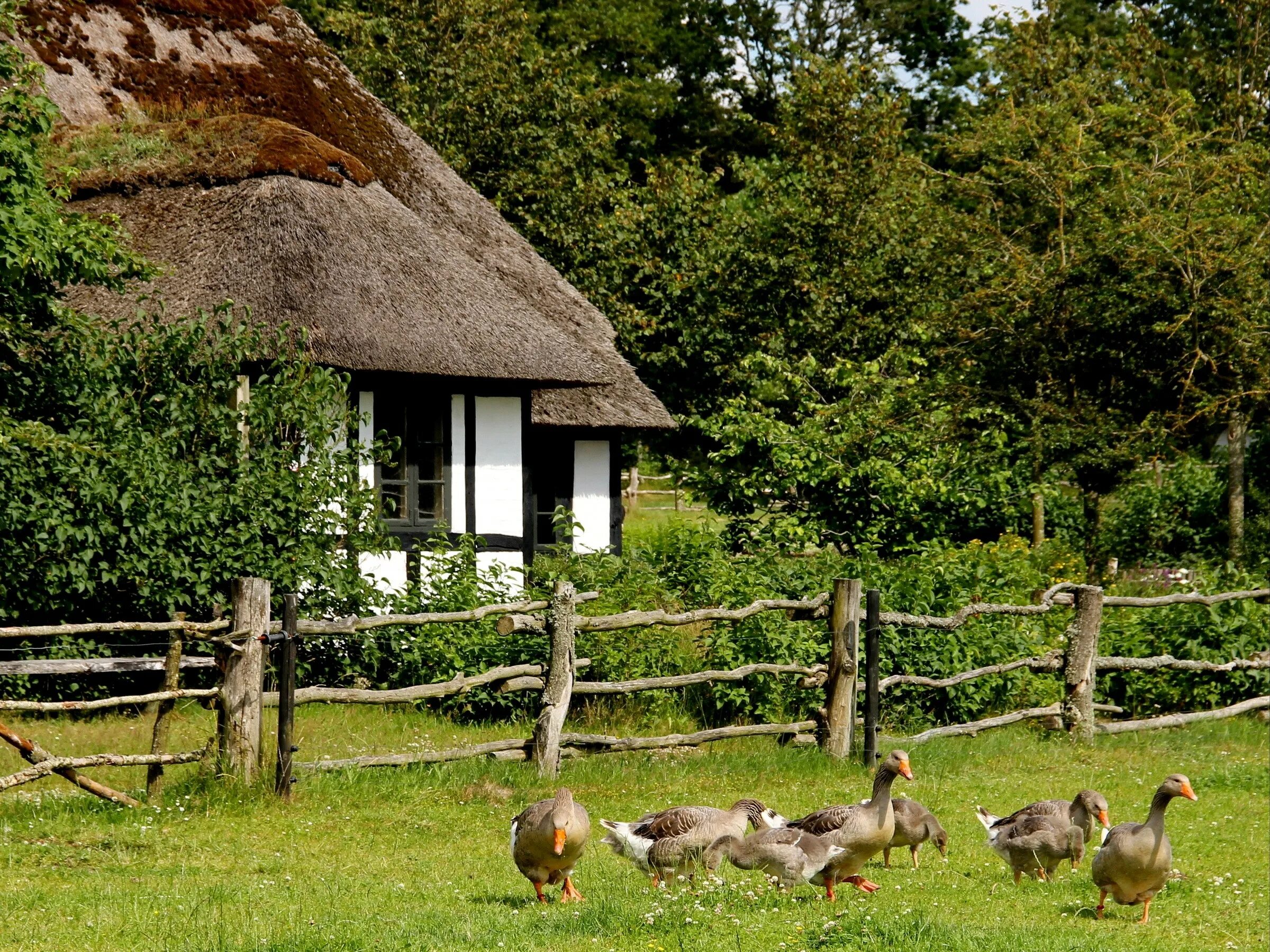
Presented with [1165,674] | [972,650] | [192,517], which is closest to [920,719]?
[972,650]

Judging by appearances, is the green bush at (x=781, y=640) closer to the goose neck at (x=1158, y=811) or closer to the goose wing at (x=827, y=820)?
the goose wing at (x=827, y=820)

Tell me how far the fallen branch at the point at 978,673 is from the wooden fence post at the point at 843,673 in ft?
1.02

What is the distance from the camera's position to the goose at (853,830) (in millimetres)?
6520

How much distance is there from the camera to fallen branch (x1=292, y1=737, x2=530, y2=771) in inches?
351

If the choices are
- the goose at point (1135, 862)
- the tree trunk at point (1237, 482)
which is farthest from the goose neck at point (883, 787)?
the tree trunk at point (1237, 482)

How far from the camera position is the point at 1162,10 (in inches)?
993

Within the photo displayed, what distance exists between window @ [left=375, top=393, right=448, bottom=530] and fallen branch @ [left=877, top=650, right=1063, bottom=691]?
256 inches

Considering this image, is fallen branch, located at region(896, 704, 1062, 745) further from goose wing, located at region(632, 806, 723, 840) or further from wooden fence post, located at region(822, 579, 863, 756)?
goose wing, located at region(632, 806, 723, 840)

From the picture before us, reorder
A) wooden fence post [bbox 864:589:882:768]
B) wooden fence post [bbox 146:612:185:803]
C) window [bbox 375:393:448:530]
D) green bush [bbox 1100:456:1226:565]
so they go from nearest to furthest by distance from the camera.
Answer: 1. wooden fence post [bbox 146:612:185:803]
2. wooden fence post [bbox 864:589:882:768]
3. window [bbox 375:393:448:530]
4. green bush [bbox 1100:456:1226:565]

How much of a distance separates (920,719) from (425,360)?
654cm

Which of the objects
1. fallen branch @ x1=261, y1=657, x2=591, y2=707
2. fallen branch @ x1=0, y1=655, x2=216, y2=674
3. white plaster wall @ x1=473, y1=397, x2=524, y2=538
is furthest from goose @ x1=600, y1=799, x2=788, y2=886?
white plaster wall @ x1=473, y1=397, x2=524, y2=538

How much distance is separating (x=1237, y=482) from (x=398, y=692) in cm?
1123

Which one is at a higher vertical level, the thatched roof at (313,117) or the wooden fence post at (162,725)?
the thatched roof at (313,117)

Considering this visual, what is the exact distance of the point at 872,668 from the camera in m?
10.6
